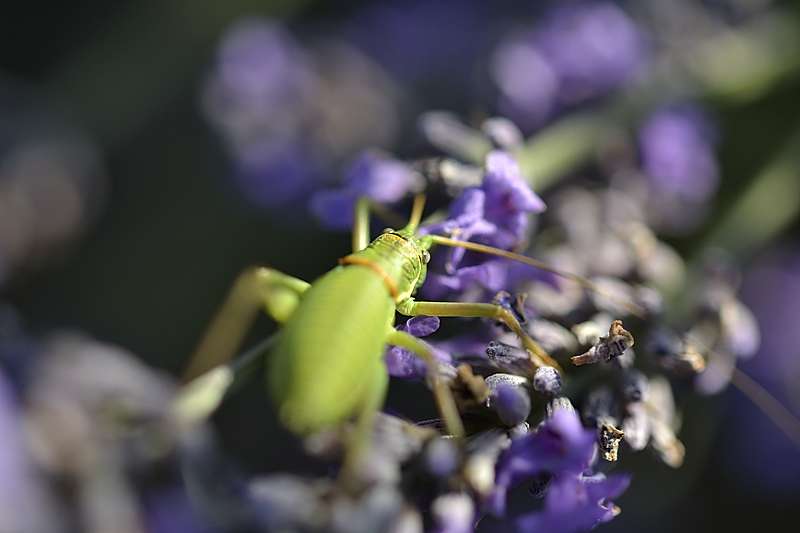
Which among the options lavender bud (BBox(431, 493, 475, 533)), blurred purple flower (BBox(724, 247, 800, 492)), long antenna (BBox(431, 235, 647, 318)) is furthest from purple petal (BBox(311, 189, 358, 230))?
blurred purple flower (BBox(724, 247, 800, 492))

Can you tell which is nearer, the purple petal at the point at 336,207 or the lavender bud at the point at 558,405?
the lavender bud at the point at 558,405

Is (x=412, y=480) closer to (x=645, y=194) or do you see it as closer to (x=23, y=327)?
(x=645, y=194)

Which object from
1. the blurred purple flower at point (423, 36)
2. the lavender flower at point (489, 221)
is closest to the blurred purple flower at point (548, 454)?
the lavender flower at point (489, 221)

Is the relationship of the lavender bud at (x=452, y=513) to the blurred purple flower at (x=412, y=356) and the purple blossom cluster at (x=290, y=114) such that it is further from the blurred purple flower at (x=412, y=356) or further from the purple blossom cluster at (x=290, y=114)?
the purple blossom cluster at (x=290, y=114)

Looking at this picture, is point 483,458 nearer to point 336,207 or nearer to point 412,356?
point 412,356

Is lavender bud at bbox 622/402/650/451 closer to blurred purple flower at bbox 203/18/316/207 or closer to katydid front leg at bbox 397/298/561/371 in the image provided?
katydid front leg at bbox 397/298/561/371

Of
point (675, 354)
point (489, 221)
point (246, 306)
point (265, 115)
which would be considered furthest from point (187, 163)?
point (675, 354)

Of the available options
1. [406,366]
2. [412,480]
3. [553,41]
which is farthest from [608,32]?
[412,480]
